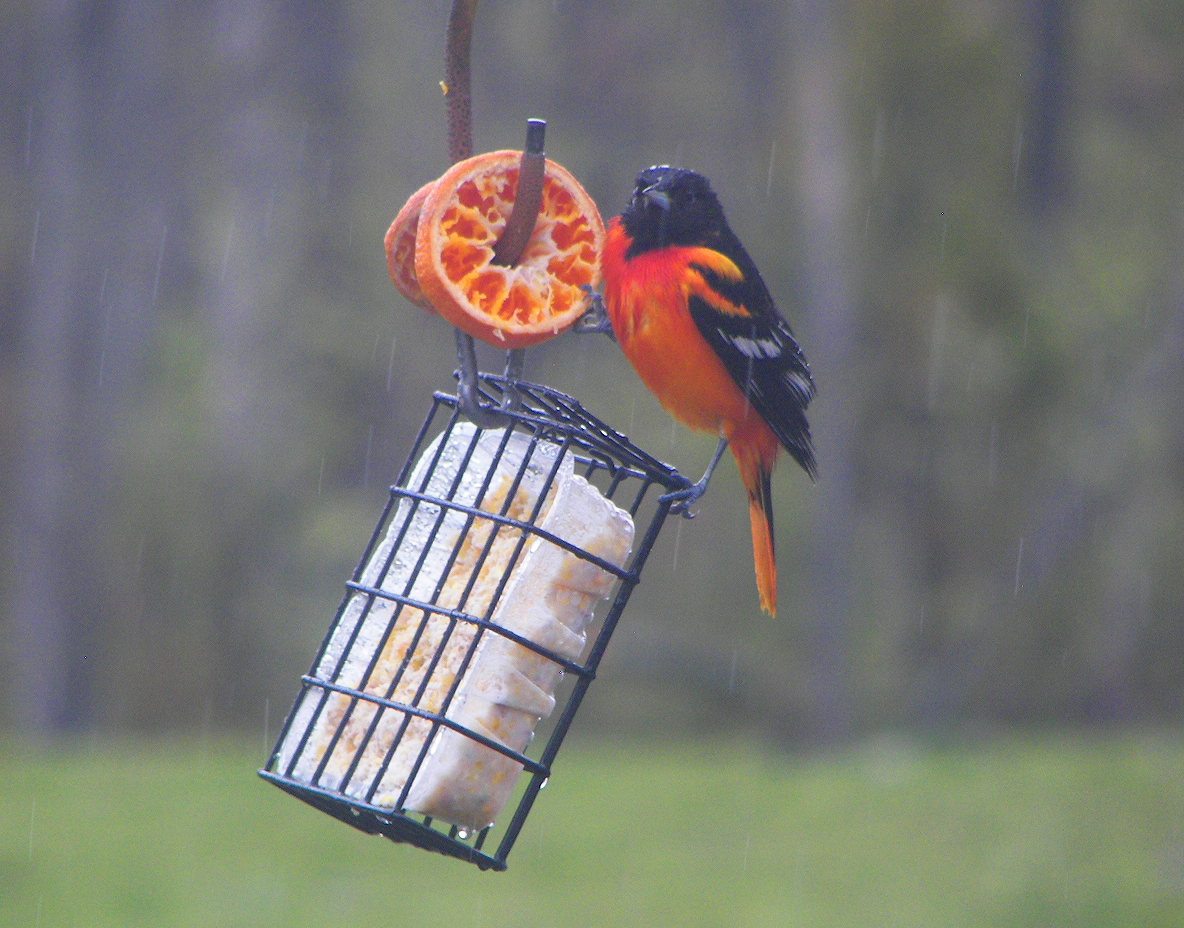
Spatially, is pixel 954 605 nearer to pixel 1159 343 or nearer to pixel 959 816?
pixel 1159 343

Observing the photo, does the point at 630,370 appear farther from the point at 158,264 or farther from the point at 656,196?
the point at 656,196

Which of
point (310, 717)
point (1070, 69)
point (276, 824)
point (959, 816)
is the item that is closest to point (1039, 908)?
point (959, 816)

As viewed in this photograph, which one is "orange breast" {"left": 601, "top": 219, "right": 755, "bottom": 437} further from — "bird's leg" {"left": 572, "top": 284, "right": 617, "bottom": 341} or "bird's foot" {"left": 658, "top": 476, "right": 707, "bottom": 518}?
"bird's foot" {"left": 658, "top": 476, "right": 707, "bottom": 518}

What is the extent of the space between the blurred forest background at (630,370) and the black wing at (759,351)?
7.09 meters

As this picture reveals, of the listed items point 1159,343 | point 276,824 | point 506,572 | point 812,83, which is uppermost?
point 812,83

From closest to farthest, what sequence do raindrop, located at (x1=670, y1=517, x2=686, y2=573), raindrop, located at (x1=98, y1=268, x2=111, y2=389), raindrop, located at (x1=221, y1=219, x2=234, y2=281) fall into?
1. raindrop, located at (x1=670, y1=517, x2=686, y2=573)
2. raindrop, located at (x1=98, y1=268, x2=111, y2=389)
3. raindrop, located at (x1=221, y1=219, x2=234, y2=281)

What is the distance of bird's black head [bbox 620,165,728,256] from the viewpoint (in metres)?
3.26

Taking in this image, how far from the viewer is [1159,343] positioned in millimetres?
10648

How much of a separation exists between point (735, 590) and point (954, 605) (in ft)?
7.78

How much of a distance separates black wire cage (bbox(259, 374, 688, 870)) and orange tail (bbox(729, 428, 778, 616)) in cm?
80

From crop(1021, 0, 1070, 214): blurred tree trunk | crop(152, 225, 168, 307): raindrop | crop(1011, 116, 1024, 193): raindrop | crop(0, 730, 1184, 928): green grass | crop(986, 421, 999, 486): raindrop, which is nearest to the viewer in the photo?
crop(0, 730, 1184, 928): green grass

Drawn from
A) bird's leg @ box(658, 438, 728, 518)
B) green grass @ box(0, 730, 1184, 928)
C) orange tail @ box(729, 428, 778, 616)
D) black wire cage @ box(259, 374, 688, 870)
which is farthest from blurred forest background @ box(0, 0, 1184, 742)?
black wire cage @ box(259, 374, 688, 870)

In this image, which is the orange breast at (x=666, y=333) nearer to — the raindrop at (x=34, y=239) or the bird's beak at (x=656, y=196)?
the bird's beak at (x=656, y=196)

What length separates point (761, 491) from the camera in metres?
3.68
